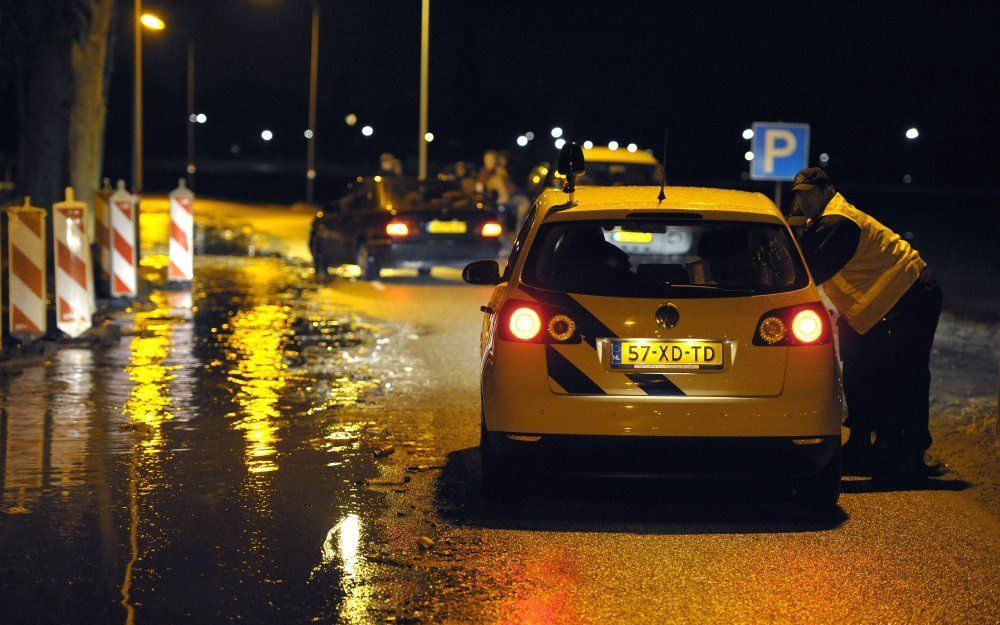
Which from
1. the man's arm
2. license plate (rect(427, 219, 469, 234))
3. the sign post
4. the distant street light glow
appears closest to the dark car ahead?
license plate (rect(427, 219, 469, 234))

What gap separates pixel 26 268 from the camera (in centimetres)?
1262

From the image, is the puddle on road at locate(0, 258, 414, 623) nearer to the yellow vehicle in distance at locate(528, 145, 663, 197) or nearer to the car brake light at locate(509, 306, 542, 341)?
the car brake light at locate(509, 306, 542, 341)

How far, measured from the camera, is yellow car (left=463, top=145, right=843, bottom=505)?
667 centimetres

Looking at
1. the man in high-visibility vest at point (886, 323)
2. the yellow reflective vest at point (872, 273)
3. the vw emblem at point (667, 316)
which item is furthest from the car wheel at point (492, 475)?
the yellow reflective vest at point (872, 273)

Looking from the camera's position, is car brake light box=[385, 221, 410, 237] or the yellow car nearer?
the yellow car

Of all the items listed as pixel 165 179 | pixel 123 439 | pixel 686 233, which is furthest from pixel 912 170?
pixel 123 439

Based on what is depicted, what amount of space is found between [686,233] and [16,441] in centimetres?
1306

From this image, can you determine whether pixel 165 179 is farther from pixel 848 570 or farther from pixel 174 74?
pixel 848 570

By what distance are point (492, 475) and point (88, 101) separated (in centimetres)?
1628

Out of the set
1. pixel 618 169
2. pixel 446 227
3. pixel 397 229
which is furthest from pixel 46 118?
pixel 618 169

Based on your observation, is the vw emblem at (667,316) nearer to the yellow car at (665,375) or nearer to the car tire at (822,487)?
the yellow car at (665,375)

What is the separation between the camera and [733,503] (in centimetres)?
738

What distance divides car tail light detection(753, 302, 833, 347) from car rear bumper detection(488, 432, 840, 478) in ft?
1.53

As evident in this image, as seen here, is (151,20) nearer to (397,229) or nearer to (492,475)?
(397,229)
